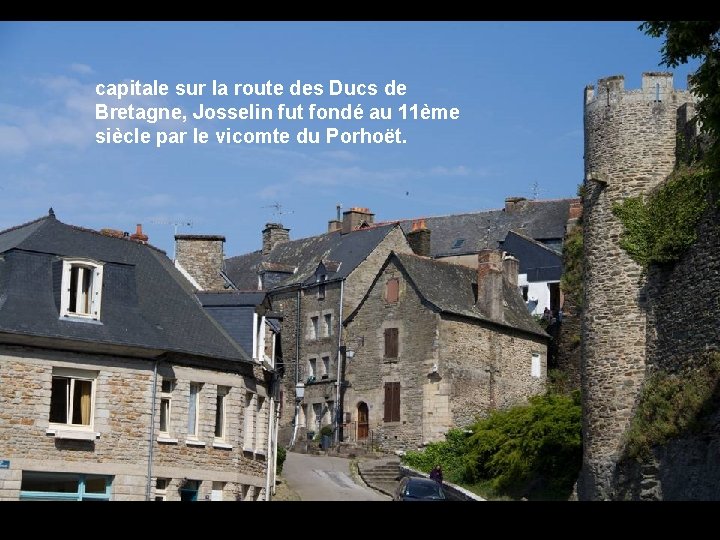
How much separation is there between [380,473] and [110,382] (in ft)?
51.0

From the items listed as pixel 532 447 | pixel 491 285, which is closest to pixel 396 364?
pixel 491 285

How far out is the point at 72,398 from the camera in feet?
87.1

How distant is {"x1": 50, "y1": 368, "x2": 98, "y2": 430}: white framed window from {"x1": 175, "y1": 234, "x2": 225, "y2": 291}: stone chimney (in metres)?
10.3

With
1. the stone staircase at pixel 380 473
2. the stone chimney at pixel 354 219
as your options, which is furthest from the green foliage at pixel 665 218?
the stone chimney at pixel 354 219

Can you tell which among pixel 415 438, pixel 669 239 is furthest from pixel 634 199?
pixel 415 438

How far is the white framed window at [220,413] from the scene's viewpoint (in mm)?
29578

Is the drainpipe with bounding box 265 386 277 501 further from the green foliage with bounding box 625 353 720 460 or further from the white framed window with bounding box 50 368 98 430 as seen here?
the green foliage with bounding box 625 353 720 460

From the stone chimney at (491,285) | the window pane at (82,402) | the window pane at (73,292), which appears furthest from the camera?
the stone chimney at (491,285)

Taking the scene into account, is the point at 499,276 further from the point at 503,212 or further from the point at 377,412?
the point at 503,212

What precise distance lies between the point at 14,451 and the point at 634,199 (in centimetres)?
1324

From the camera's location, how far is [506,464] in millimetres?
38344

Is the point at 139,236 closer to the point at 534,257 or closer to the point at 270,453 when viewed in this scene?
the point at 270,453

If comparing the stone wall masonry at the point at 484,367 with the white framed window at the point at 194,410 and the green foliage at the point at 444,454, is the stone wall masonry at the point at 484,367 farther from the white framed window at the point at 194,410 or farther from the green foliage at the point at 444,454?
the white framed window at the point at 194,410

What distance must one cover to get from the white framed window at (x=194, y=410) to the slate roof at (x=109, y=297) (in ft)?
2.42
